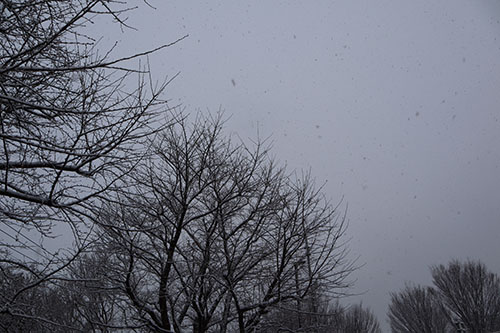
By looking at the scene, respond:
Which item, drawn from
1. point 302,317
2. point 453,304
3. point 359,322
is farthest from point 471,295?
point 302,317

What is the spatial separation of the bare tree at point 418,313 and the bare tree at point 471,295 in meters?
1.14

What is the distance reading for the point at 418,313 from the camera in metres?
29.4

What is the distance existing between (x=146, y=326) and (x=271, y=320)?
276 cm

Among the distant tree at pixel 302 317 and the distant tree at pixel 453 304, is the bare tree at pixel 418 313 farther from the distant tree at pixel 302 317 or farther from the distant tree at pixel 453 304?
the distant tree at pixel 302 317

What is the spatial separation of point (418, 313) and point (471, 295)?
14.9 ft

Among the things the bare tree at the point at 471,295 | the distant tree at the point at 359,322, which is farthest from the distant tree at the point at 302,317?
the bare tree at the point at 471,295

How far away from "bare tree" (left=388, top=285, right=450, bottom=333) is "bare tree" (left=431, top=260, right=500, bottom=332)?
1.14 m

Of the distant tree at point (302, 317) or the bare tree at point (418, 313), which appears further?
the bare tree at point (418, 313)

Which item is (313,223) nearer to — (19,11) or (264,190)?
(264,190)

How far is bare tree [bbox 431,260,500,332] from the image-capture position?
2533 cm

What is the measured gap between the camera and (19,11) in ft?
11.3

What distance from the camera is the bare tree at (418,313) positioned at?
28.2 m

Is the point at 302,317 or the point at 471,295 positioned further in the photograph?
the point at 471,295

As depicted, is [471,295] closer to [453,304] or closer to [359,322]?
[453,304]
